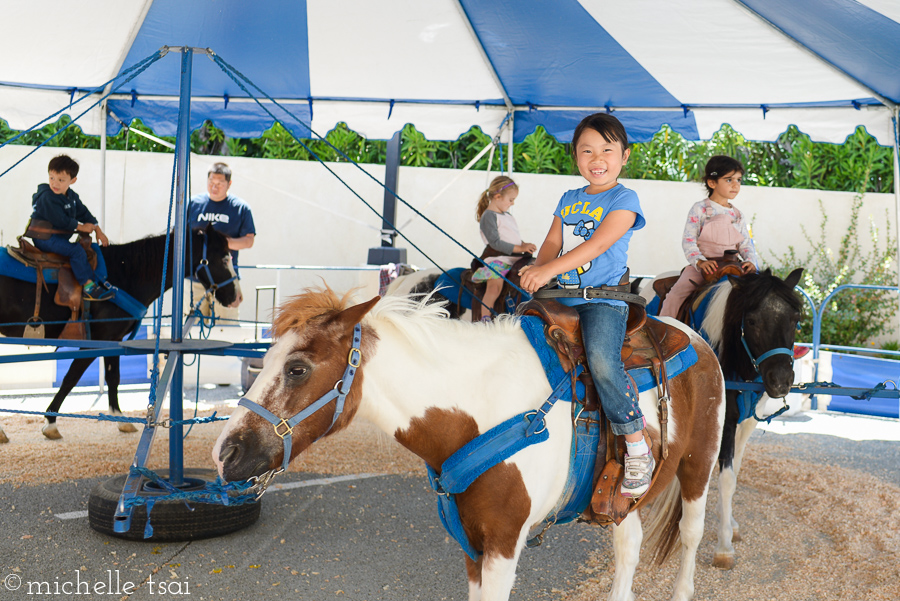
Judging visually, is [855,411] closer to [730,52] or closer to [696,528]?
→ [730,52]

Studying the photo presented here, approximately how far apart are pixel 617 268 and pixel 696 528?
46.4 inches

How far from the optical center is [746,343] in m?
3.38

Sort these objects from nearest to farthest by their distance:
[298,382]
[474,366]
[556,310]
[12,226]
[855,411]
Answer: [298,382] < [474,366] < [556,310] < [855,411] < [12,226]

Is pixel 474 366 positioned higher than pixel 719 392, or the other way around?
pixel 474 366

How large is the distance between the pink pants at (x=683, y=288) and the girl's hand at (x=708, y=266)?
0.49ft

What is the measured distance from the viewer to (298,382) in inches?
69.4

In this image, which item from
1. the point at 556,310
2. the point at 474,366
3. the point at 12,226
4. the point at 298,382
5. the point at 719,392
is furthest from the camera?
the point at 12,226

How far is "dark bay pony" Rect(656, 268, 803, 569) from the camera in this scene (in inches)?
127

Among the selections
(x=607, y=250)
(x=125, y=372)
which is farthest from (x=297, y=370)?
(x=125, y=372)

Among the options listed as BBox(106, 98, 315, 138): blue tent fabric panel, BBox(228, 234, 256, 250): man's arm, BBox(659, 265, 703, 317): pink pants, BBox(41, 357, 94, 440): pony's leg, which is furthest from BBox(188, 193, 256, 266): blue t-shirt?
BBox(659, 265, 703, 317): pink pants

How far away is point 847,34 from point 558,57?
205 centimetres

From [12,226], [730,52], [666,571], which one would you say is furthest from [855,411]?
[12,226]

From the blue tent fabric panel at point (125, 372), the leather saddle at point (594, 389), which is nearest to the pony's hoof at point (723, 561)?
the leather saddle at point (594, 389)

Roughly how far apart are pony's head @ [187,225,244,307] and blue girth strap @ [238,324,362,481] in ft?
12.8
